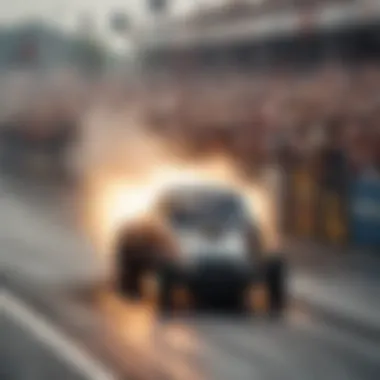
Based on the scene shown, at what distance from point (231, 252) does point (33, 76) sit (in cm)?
49

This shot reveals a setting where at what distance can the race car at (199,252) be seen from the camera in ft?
7.09

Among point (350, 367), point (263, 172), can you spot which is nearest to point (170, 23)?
point (263, 172)

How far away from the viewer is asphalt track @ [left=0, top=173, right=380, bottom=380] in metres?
2.12

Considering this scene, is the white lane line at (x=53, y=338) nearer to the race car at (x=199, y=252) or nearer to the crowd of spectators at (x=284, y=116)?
the race car at (x=199, y=252)

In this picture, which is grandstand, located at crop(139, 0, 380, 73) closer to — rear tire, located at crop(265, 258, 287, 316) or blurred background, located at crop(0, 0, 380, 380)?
blurred background, located at crop(0, 0, 380, 380)

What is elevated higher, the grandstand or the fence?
the grandstand

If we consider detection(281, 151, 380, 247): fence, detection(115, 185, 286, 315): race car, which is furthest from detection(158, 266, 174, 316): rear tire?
detection(281, 151, 380, 247): fence

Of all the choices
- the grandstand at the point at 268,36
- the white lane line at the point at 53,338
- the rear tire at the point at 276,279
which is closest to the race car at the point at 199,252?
the rear tire at the point at 276,279

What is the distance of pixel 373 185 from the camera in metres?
A: 2.17

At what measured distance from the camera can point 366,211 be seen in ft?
7.16

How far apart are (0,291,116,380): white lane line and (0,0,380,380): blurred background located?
3 centimetres

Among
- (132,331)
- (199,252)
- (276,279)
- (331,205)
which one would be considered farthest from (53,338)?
(331,205)

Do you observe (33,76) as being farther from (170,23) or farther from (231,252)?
(231,252)

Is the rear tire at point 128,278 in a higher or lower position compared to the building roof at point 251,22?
lower
